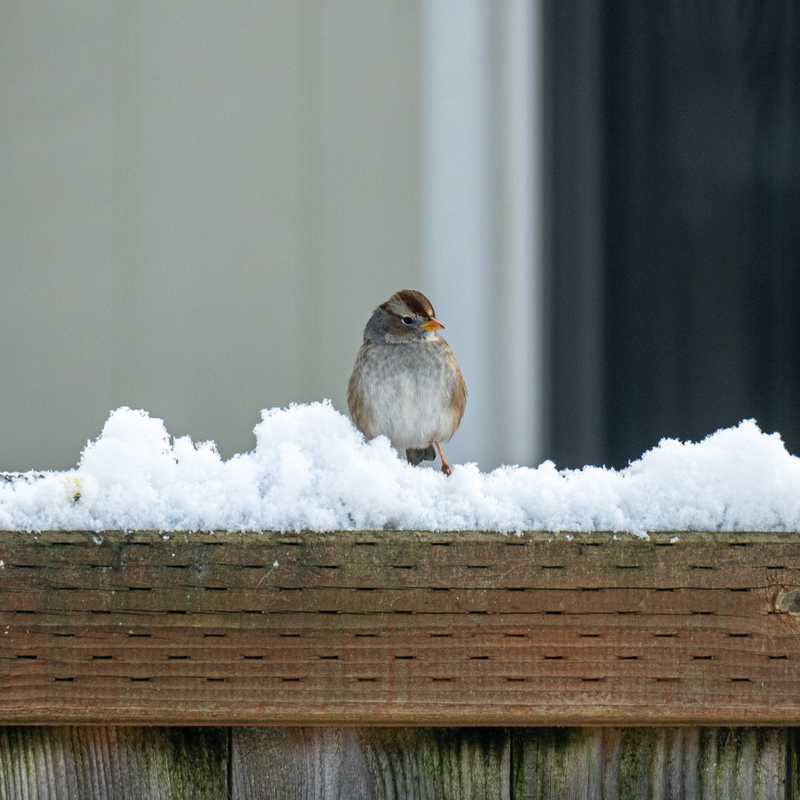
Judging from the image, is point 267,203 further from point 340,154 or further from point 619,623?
point 619,623

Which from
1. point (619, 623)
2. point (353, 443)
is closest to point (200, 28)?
point (353, 443)

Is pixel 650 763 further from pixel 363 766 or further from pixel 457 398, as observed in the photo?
pixel 457 398

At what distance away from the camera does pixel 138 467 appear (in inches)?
52.4

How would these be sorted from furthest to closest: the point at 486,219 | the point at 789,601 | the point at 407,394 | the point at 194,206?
1. the point at 194,206
2. the point at 486,219
3. the point at 407,394
4. the point at 789,601

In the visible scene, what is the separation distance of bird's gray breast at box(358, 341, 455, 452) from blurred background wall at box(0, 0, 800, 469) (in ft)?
Answer: 3.64

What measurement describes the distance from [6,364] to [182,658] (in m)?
3.24

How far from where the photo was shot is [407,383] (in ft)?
9.14

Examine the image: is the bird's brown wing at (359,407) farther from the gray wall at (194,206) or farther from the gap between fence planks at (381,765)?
the gap between fence planks at (381,765)

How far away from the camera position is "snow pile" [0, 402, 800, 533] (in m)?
1.29

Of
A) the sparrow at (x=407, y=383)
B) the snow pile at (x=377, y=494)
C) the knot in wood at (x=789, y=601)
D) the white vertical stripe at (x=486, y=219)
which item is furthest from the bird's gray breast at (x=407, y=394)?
the knot in wood at (x=789, y=601)

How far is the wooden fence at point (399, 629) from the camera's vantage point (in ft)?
4.13

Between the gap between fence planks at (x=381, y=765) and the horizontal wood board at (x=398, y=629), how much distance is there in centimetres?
5

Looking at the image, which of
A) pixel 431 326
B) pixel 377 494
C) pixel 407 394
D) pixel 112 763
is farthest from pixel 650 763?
pixel 431 326

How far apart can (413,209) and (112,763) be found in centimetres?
288
